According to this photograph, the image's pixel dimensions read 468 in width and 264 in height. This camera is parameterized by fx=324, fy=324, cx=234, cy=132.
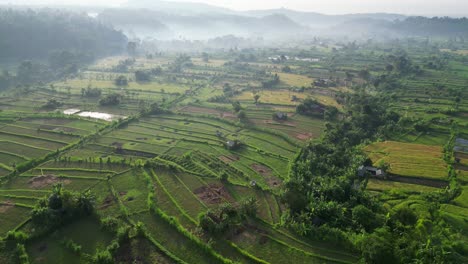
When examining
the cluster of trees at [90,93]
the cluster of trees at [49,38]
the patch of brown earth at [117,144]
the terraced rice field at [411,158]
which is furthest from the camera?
the cluster of trees at [49,38]

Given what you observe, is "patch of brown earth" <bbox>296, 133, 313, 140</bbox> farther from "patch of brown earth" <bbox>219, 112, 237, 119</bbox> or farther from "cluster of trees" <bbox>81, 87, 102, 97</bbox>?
"cluster of trees" <bbox>81, 87, 102, 97</bbox>

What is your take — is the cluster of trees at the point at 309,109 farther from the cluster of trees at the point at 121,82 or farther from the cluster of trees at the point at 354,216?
the cluster of trees at the point at 121,82

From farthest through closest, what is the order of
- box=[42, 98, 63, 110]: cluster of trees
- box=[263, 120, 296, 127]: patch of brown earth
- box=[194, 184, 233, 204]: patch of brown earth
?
box=[42, 98, 63, 110]: cluster of trees < box=[263, 120, 296, 127]: patch of brown earth < box=[194, 184, 233, 204]: patch of brown earth

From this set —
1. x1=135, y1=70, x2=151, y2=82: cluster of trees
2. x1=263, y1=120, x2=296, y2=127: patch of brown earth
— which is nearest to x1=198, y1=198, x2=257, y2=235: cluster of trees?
x1=263, y1=120, x2=296, y2=127: patch of brown earth

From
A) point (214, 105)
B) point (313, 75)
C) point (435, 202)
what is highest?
point (313, 75)

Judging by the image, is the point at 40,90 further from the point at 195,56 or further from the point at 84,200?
the point at 195,56

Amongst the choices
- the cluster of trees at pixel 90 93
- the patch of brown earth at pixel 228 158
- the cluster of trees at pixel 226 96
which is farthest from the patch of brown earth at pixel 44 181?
the cluster of trees at pixel 226 96

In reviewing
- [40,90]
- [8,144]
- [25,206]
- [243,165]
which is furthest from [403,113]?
[40,90]
